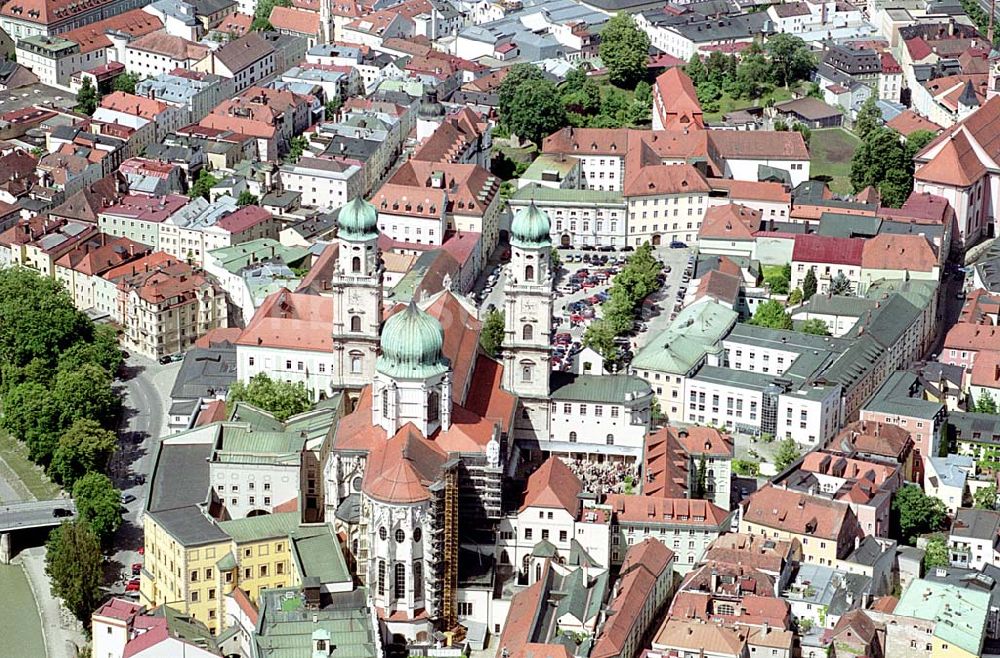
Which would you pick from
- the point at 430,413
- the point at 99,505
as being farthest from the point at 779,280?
the point at 99,505

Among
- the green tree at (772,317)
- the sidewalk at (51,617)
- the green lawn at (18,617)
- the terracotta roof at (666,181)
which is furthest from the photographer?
the terracotta roof at (666,181)

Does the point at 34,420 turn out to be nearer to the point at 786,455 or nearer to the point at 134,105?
the point at 786,455

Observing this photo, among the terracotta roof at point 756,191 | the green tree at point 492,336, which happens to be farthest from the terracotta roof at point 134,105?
the green tree at point 492,336

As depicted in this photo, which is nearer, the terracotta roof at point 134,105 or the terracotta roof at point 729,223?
the terracotta roof at point 729,223

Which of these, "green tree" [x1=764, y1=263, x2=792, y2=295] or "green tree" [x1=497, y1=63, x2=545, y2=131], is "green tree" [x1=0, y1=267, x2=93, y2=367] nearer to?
"green tree" [x1=764, y1=263, x2=792, y2=295]

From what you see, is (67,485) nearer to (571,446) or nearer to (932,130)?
(571,446)

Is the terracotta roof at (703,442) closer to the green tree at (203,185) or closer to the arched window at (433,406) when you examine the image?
the arched window at (433,406)

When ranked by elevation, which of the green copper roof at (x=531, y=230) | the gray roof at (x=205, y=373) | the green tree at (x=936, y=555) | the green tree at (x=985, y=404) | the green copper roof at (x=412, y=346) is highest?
the green copper roof at (x=531, y=230)
